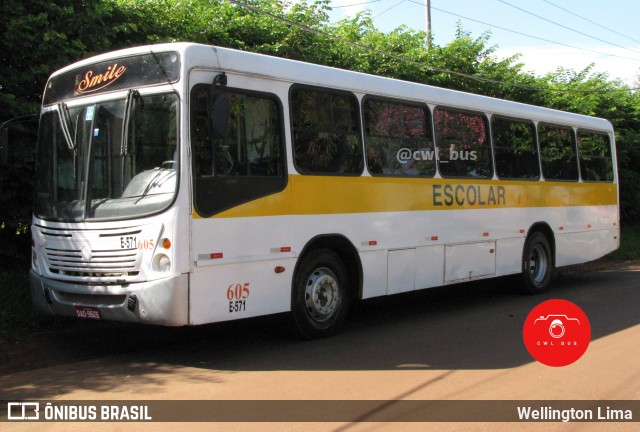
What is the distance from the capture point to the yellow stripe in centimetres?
803

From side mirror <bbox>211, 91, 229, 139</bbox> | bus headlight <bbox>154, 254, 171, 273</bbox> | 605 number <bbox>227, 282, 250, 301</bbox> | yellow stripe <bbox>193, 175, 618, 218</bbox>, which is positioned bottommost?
605 number <bbox>227, 282, 250, 301</bbox>

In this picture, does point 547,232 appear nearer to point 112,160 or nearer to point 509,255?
point 509,255

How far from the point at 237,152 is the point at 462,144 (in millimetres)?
4686

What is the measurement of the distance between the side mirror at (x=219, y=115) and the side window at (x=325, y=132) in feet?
4.18

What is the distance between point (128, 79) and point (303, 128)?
2.08 m

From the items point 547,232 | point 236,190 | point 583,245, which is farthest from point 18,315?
point 583,245

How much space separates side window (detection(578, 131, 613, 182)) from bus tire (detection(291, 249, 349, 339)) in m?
7.57

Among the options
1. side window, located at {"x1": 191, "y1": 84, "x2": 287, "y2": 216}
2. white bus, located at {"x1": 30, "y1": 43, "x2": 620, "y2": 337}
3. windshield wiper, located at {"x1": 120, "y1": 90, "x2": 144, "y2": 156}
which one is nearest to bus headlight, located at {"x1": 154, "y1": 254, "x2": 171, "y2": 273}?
white bus, located at {"x1": 30, "y1": 43, "x2": 620, "y2": 337}

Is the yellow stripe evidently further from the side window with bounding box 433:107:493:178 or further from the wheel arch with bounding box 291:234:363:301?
the wheel arch with bounding box 291:234:363:301

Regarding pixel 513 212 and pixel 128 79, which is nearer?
pixel 128 79

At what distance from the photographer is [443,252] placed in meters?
10.4

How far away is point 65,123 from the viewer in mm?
7906

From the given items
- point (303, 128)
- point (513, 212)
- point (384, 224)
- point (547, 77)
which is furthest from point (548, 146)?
point (547, 77)

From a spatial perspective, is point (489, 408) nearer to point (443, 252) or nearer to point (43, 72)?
point (443, 252)
